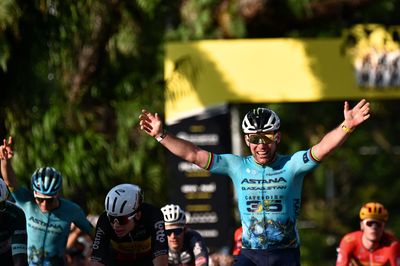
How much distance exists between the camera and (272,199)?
1198 cm

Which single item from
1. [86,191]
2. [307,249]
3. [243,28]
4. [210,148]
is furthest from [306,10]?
[307,249]

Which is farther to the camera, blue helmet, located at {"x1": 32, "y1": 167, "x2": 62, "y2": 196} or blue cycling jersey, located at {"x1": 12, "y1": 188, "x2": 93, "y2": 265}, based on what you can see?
blue cycling jersey, located at {"x1": 12, "y1": 188, "x2": 93, "y2": 265}

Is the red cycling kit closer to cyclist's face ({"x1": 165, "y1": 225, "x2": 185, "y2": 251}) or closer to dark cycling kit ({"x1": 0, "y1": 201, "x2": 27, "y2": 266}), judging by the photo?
cyclist's face ({"x1": 165, "y1": 225, "x2": 185, "y2": 251})

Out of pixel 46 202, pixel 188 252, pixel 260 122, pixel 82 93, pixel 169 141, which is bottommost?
pixel 188 252

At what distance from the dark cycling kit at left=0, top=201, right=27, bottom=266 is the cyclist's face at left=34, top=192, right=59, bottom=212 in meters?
2.04

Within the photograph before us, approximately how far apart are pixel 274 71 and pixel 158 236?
11138 millimetres

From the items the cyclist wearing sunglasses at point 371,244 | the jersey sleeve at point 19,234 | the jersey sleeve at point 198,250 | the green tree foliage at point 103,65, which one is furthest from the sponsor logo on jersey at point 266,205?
the green tree foliage at point 103,65

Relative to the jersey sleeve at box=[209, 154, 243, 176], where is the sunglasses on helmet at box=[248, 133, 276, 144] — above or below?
above

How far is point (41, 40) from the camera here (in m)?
20.6

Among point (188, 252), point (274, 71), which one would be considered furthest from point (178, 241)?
point (274, 71)

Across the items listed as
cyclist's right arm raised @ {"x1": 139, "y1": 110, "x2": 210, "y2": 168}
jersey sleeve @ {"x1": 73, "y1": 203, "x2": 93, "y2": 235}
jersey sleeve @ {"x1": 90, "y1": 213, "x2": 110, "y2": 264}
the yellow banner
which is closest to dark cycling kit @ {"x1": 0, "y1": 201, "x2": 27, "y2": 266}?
jersey sleeve @ {"x1": 90, "y1": 213, "x2": 110, "y2": 264}

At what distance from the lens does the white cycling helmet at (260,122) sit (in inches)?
469

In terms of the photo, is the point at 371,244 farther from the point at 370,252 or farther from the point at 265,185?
the point at 265,185

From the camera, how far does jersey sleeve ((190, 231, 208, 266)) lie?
14391 millimetres
